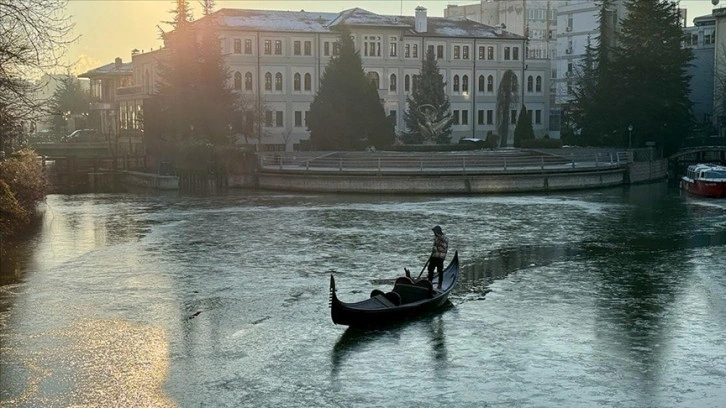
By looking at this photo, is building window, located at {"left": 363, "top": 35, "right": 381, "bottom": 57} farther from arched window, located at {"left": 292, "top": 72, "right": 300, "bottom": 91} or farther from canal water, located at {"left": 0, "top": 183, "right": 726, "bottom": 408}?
canal water, located at {"left": 0, "top": 183, "right": 726, "bottom": 408}

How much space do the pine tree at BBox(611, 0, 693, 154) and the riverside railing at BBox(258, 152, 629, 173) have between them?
8.87 m

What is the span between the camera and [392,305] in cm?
1917

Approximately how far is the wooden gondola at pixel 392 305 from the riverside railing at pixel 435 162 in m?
33.7

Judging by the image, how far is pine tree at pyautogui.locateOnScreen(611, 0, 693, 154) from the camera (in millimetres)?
69188

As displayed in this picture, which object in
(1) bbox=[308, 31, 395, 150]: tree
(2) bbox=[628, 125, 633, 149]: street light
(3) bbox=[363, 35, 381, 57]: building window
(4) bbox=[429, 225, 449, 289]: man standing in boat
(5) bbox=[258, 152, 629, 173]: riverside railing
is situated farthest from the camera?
(3) bbox=[363, 35, 381, 57]: building window

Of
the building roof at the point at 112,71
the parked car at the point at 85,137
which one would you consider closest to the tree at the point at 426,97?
the parked car at the point at 85,137

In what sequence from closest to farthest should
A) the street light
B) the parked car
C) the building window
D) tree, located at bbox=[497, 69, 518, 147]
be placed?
the street light
the building window
tree, located at bbox=[497, 69, 518, 147]
the parked car

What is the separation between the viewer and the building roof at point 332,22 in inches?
3076

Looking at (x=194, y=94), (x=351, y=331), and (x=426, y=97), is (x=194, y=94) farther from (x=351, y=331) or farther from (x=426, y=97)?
(x=351, y=331)

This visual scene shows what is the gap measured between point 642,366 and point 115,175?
6439 centimetres

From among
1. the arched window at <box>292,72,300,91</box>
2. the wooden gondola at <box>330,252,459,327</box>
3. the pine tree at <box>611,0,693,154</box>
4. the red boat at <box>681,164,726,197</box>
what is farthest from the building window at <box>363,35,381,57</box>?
the wooden gondola at <box>330,252,459,327</box>

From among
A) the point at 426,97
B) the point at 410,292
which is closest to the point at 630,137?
the point at 426,97

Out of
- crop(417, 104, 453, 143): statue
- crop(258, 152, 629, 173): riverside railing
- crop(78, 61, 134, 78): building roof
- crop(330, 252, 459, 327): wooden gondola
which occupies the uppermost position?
crop(78, 61, 134, 78): building roof

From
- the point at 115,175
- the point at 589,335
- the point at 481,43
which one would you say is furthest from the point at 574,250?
the point at 481,43
